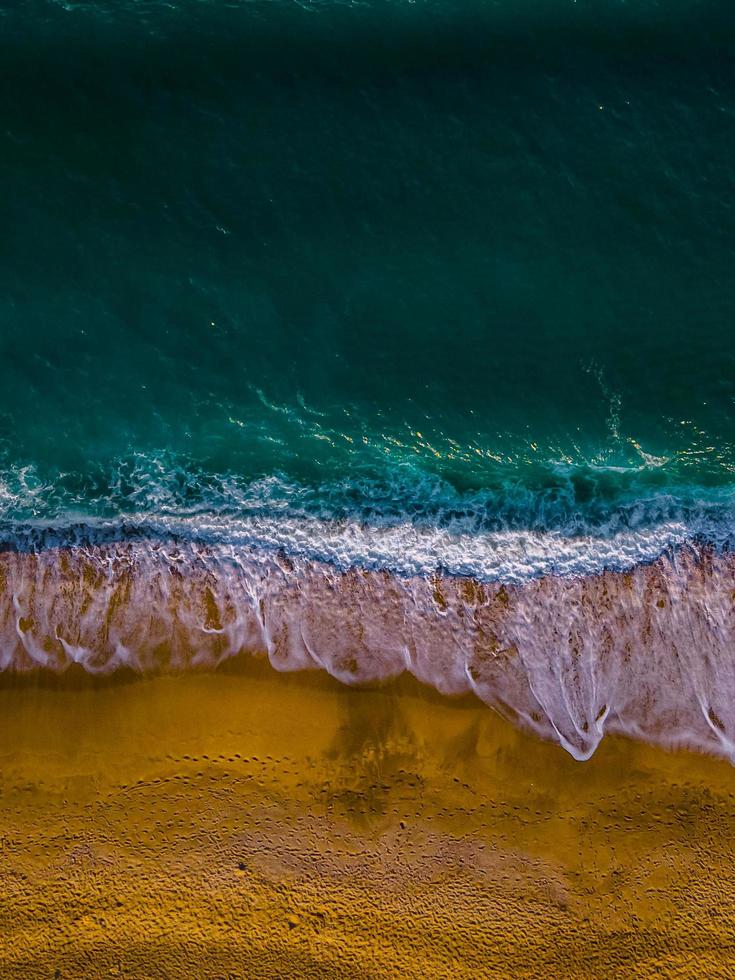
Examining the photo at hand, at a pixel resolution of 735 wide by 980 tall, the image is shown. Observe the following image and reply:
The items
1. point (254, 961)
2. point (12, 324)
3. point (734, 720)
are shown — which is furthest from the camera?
point (12, 324)

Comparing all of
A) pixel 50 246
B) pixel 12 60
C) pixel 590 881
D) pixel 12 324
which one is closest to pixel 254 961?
pixel 590 881

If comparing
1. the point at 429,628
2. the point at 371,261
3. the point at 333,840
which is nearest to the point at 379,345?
the point at 371,261

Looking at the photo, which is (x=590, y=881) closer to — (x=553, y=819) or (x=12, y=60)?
(x=553, y=819)

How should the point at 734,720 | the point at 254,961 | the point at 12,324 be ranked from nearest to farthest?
the point at 254,961, the point at 734,720, the point at 12,324

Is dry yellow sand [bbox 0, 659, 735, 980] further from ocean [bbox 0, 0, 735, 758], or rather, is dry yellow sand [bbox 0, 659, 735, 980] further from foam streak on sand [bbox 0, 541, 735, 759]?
ocean [bbox 0, 0, 735, 758]

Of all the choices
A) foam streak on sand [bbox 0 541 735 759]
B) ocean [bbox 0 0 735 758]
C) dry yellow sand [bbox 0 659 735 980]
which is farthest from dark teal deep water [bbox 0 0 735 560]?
dry yellow sand [bbox 0 659 735 980]

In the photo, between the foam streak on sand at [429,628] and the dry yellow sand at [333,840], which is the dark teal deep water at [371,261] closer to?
the foam streak on sand at [429,628]

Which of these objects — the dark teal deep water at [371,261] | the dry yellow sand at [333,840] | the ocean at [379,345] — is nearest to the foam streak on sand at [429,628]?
the ocean at [379,345]
